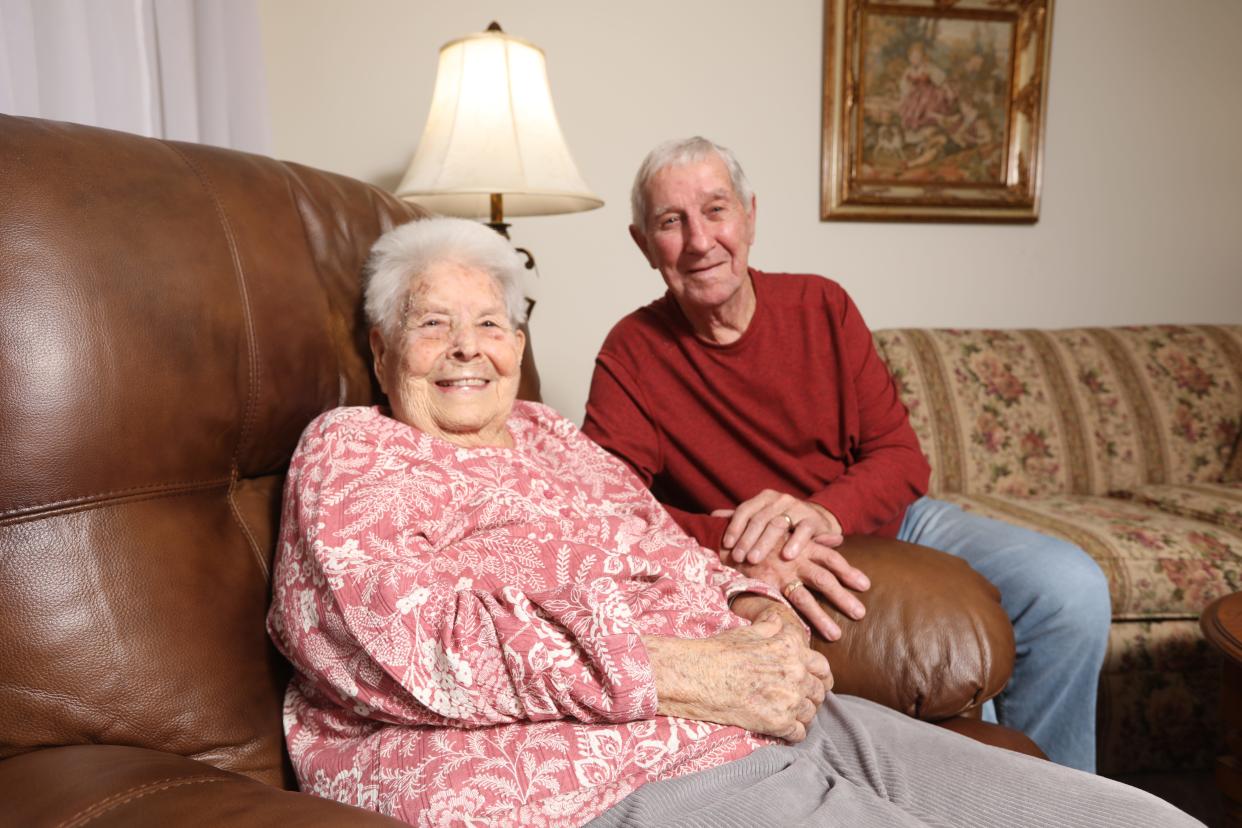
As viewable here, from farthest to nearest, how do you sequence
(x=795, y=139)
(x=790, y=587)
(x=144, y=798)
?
(x=795, y=139), (x=790, y=587), (x=144, y=798)

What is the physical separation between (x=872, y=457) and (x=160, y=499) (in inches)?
46.2

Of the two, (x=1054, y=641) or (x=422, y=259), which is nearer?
(x=422, y=259)

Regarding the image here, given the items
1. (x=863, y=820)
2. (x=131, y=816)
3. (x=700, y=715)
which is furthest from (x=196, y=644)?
(x=863, y=820)

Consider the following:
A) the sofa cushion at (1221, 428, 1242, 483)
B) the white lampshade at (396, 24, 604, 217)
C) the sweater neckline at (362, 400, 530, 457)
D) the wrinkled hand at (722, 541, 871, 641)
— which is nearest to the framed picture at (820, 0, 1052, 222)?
the sofa cushion at (1221, 428, 1242, 483)

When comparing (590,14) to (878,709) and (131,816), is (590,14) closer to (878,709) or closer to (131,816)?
(878,709)

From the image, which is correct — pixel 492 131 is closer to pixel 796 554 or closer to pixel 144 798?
pixel 796 554

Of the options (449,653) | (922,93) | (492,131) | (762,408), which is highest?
(922,93)

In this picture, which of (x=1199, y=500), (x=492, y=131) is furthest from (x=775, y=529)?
(x=1199, y=500)

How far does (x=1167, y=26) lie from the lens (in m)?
3.00

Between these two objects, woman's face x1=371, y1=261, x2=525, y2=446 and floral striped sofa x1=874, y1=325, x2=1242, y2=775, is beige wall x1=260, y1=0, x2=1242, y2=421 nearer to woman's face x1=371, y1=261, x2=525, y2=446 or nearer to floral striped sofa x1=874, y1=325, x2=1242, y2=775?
floral striped sofa x1=874, y1=325, x2=1242, y2=775

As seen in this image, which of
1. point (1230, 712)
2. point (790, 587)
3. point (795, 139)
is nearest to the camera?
point (790, 587)

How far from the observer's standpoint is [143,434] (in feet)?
2.95

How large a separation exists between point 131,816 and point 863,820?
2.10 feet

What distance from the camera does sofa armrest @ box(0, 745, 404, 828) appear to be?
63cm
